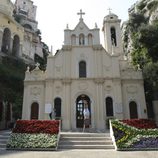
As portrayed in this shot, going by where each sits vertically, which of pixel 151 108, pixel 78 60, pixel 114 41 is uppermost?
pixel 114 41

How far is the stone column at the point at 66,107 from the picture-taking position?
21.9 meters

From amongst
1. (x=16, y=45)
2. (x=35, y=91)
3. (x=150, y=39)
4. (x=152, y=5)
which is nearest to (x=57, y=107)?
(x=35, y=91)

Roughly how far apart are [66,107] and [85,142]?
8675mm

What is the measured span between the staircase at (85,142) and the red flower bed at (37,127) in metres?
1.00

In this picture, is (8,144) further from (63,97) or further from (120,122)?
(63,97)

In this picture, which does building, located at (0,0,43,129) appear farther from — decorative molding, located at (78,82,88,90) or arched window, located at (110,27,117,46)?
arched window, located at (110,27,117,46)

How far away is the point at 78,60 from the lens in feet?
79.9

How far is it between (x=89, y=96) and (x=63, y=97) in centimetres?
292

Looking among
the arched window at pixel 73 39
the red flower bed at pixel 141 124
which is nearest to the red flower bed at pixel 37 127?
the red flower bed at pixel 141 124

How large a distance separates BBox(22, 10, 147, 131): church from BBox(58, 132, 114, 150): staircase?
678 cm

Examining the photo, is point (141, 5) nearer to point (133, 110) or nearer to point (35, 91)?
point (133, 110)

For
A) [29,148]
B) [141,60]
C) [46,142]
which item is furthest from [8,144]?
[141,60]

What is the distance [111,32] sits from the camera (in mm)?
34438

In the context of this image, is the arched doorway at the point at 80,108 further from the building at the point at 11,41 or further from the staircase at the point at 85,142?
the building at the point at 11,41
